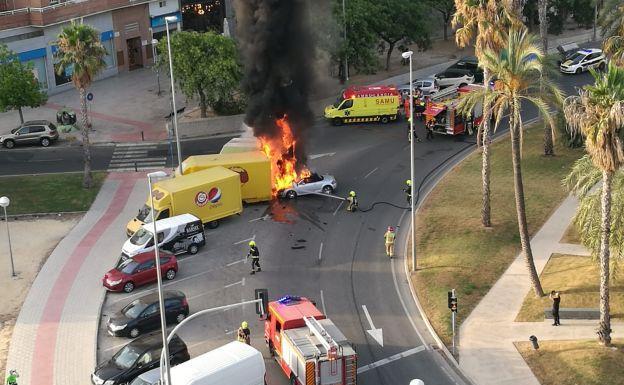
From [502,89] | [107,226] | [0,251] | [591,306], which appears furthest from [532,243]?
[0,251]

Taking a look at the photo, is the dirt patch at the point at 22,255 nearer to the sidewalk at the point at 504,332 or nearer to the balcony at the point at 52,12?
the sidewalk at the point at 504,332

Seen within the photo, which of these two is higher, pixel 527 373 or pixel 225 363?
pixel 225 363

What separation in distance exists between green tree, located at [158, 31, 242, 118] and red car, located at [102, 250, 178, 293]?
22447 mm

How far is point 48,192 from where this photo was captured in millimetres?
52500

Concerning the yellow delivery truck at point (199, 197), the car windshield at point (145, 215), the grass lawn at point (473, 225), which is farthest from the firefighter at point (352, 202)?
the car windshield at point (145, 215)

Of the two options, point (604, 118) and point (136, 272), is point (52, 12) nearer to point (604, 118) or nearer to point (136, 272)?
point (136, 272)

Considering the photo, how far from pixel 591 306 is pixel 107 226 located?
83.3ft

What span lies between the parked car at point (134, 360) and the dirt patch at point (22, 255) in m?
4.70

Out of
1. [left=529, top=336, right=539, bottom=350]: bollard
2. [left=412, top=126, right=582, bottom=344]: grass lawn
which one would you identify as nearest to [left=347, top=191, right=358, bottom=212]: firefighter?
[left=412, top=126, right=582, bottom=344]: grass lawn

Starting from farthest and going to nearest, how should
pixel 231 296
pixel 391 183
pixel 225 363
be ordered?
pixel 391 183
pixel 231 296
pixel 225 363

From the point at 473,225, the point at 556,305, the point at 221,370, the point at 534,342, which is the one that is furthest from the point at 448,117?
the point at 221,370

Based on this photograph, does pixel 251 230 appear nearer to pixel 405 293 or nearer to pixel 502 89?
pixel 405 293

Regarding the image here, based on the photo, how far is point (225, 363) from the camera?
29844 mm

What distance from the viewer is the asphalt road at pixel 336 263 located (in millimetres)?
34906
